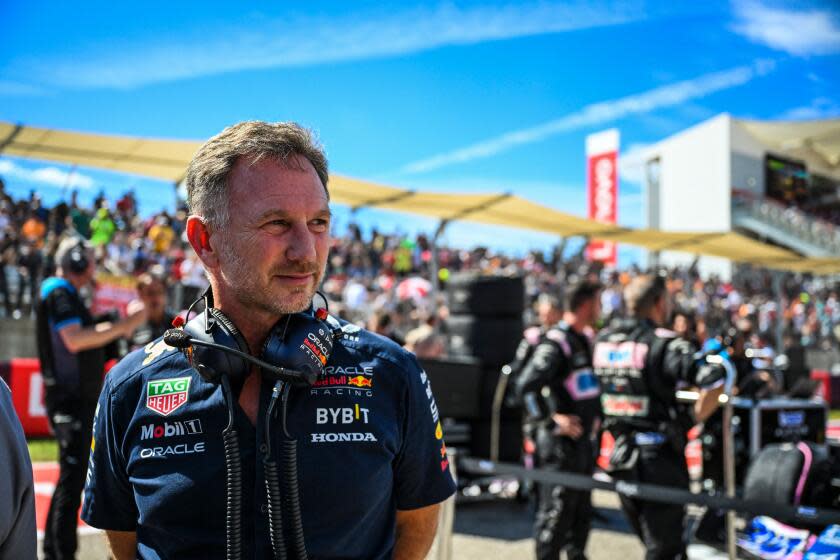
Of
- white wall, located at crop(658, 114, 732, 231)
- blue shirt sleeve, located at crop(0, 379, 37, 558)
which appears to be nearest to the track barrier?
blue shirt sleeve, located at crop(0, 379, 37, 558)

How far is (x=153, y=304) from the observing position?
16.4 feet

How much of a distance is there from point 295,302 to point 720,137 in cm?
4070

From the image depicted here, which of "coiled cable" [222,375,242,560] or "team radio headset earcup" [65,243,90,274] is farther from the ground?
"team radio headset earcup" [65,243,90,274]

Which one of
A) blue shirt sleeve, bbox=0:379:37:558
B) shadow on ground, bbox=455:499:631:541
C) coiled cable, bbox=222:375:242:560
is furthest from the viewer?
shadow on ground, bbox=455:499:631:541

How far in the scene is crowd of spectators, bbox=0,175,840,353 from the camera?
12000mm

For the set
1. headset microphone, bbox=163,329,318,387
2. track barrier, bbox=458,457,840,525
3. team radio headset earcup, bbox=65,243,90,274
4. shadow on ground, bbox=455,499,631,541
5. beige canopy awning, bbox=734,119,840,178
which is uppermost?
beige canopy awning, bbox=734,119,840,178

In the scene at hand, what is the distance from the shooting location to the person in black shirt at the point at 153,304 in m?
4.92

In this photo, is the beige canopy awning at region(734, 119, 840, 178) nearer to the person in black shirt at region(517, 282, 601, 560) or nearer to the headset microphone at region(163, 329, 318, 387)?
the person in black shirt at region(517, 282, 601, 560)

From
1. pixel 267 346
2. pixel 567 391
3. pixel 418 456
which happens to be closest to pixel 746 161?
pixel 567 391

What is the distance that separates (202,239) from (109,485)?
0.59 meters

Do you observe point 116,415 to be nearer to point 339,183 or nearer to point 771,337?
point 339,183

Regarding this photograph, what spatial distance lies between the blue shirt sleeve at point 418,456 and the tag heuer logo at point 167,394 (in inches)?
19.1

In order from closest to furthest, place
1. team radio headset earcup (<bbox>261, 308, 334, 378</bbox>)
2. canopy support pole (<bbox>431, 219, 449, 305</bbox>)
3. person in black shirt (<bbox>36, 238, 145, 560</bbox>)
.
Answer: team radio headset earcup (<bbox>261, 308, 334, 378</bbox>), person in black shirt (<bbox>36, 238, 145, 560</bbox>), canopy support pole (<bbox>431, 219, 449, 305</bbox>)

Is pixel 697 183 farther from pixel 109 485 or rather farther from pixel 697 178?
pixel 109 485
